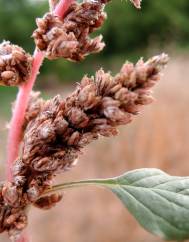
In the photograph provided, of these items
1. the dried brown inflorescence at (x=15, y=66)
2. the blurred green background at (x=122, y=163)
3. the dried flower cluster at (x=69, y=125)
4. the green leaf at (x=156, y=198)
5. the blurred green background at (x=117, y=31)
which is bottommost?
the green leaf at (x=156, y=198)

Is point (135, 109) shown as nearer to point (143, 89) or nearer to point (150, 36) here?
point (143, 89)

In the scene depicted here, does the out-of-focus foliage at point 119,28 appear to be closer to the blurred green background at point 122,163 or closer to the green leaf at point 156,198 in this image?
the blurred green background at point 122,163

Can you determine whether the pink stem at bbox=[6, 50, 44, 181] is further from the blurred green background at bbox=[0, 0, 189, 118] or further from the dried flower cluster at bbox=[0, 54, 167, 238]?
the blurred green background at bbox=[0, 0, 189, 118]

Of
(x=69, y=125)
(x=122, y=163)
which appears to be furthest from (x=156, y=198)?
(x=122, y=163)

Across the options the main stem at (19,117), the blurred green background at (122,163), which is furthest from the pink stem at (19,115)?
the blurred green background at (122,163)

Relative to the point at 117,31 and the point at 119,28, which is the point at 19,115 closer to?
the point at 119,28

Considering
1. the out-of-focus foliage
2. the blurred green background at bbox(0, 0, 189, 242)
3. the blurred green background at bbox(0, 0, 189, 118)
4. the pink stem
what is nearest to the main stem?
the pink stem
